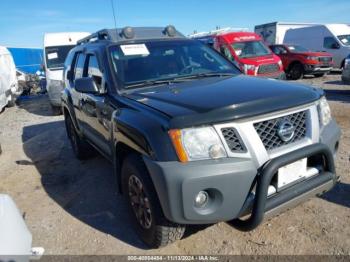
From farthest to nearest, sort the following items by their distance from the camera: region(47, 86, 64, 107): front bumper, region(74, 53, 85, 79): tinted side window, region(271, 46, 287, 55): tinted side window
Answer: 1. region(271, 46, 287, 55): tinted side window
2. region(47, 86, 64, 107): front bumper
3. region(74, 53, 85, 79): tinted side window

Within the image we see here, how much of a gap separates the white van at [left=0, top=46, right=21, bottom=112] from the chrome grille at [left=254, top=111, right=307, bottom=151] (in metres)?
10.2

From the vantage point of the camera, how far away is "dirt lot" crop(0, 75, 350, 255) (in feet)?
9.14

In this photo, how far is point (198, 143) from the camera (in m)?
2.20

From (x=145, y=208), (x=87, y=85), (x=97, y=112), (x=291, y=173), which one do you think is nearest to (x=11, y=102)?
(x=97, y=112)

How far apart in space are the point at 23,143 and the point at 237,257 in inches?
232

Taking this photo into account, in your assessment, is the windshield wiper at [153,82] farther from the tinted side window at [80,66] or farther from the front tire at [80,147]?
the front tire at [80,147]

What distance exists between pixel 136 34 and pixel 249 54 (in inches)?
295

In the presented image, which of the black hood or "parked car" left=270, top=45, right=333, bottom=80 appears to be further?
"parked car" left=270, top=45, right=333, bottom=80

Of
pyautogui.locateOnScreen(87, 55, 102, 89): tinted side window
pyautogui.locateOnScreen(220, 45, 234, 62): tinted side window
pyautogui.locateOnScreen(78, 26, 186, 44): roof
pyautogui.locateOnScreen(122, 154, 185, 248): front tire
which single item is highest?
pyautogui.locateOnScreen(78, 26, 186, 44): roof

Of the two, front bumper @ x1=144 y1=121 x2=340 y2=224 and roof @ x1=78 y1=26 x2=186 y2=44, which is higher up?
roof @ x1=78 y1=26 x2=186 y2=44

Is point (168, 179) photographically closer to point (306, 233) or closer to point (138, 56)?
point (306, 233)

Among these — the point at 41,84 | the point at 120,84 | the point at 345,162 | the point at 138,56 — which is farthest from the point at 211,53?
the point at 41,84

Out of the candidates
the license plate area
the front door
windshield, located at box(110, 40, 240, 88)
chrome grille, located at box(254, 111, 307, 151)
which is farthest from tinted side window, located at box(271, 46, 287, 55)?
the license plate area

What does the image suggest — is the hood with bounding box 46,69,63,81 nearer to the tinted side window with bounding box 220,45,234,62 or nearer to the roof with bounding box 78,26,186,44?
the tinted side window with bounding box 220,45,234,62
